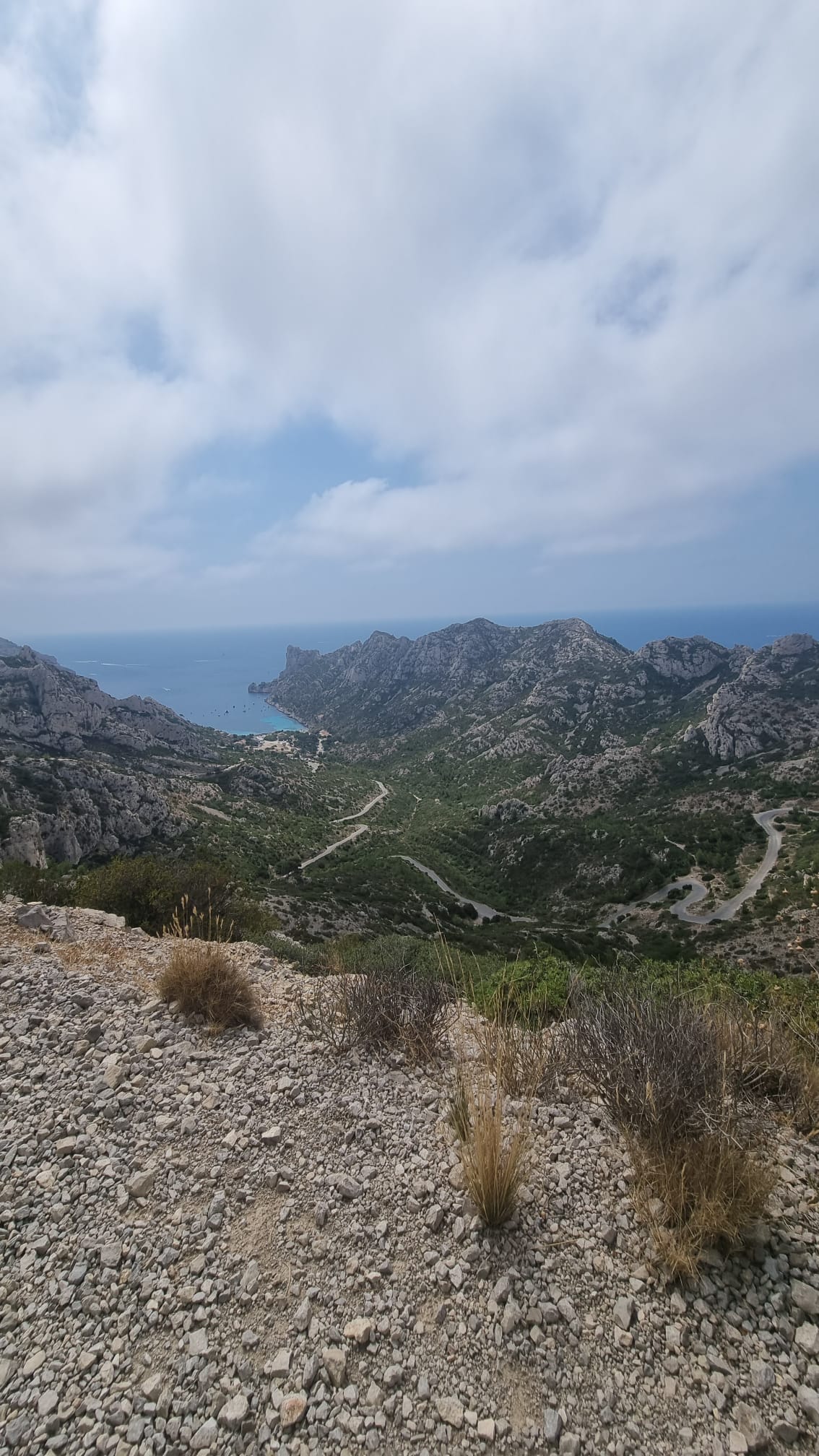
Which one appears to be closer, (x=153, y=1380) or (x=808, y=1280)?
(x=153, y=1380)

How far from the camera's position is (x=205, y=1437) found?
2162 mm

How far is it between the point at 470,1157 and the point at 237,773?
240 ft

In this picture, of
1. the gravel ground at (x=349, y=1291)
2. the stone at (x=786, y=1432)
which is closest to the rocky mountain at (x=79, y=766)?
the gravel ground at (x=349, y=1291)

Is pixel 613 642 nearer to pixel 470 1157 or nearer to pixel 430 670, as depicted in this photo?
pixel 430 670

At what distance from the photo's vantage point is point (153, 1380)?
2.34 m

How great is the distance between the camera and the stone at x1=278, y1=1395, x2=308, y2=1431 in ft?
7.20

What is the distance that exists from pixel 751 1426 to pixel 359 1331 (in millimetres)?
1631

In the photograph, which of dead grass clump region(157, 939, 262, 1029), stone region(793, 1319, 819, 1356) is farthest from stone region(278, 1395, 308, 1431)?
dead grass clump region(157, 939, 262, 1029)

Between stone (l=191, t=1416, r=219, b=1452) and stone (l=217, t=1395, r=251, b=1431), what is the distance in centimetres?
3

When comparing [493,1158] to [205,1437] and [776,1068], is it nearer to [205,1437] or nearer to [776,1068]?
[205,1437]

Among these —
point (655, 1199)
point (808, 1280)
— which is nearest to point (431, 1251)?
point (655, 1199)

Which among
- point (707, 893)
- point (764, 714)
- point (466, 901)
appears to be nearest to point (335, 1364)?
point (466, 901)

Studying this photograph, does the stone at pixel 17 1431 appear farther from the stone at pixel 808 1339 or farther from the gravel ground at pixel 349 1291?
the stone at pixel 808 1339

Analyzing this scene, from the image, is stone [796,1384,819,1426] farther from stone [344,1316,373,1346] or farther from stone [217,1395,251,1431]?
stone [217,1395,251,1431]
